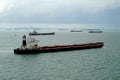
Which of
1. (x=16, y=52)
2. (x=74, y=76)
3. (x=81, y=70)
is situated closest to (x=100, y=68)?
(x=81, y=70)

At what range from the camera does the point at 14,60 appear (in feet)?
178

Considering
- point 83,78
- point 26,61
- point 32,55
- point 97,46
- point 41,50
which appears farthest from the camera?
point 97,46

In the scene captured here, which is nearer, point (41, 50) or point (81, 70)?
point (81, 70)

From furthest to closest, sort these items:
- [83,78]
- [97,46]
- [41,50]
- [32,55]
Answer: [97,46]
[41,50]
[32,55]
[83,78]

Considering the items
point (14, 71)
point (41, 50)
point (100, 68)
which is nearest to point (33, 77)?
point (14, 71)

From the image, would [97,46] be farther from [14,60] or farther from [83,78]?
[83,78]

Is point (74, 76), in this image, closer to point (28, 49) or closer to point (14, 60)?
point (14, 60)

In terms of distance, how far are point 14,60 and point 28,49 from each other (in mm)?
9576

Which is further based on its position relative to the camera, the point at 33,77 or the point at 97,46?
the point at 97,46

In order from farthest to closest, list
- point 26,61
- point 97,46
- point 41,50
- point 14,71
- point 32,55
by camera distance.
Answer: point 97,46 → point 41,50 → point 32,55 → point 26,61 → point 14,71

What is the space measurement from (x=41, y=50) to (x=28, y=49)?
12.2 ft

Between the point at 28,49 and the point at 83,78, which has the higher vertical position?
the point at 28,49

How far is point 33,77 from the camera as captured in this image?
38.2 meters

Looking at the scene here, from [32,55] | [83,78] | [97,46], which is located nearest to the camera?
[83,78]
